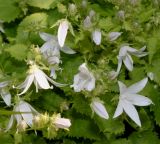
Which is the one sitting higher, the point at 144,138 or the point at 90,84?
the point at 90,84

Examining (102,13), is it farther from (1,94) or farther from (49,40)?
(1,94)

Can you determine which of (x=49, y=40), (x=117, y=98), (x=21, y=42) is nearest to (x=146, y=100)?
(x=117, y=98)

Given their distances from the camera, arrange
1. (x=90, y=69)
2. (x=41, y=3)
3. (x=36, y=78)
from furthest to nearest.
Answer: (x=41, y=3)
(x=90, y=69)
(x=36, y=78)

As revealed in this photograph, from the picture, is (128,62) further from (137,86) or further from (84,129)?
(84,129)

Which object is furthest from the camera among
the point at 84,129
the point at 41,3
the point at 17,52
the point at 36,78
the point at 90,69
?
the point at 41,3

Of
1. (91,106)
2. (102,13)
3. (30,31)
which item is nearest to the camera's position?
(91,106)

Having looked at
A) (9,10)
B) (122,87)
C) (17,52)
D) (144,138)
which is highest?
(9,10)

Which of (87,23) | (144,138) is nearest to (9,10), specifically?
(87,23)
